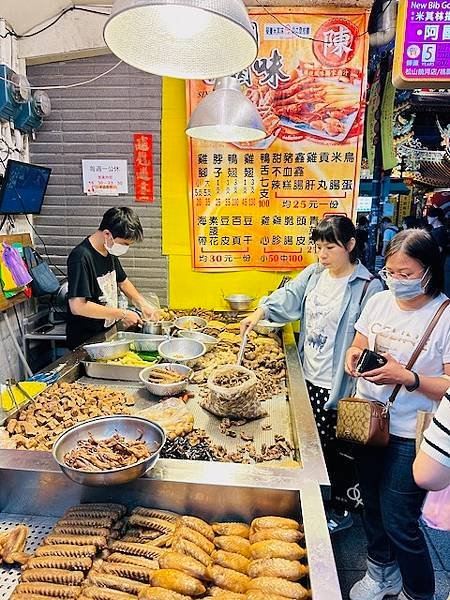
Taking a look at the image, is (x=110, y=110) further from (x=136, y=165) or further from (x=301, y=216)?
(x=301, y=216)

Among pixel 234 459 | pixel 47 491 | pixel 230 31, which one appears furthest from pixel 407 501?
pixel 230 31

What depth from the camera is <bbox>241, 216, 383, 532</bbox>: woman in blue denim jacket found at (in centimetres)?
315

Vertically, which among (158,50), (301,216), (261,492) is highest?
(158,50)

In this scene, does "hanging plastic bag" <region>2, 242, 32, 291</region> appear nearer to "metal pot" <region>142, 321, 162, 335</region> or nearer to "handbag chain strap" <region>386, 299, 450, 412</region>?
"metal pot" <region>142, 321, 162, 335</region>

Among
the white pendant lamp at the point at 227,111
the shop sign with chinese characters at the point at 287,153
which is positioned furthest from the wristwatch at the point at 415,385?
the shop sign with chinese characters at the point at 287,153

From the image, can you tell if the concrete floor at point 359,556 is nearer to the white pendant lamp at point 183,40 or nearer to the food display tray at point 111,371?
the food display tray at point 111,371

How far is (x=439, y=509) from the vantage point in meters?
2.22

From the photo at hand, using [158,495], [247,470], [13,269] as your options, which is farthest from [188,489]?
[13,269]

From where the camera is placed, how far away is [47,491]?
1.86 meters

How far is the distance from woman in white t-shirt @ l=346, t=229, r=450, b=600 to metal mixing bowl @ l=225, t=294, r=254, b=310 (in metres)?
2.31

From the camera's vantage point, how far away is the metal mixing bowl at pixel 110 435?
1.64 metres

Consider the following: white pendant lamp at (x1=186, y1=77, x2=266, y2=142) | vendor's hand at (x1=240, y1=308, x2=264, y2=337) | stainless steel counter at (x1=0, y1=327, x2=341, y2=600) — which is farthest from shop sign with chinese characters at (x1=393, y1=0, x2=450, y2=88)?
stainless steel counter at (x1=0, y1=327, x2=341, y2=600)

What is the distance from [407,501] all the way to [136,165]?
165 inches

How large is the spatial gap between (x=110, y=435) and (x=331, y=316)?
70.5 inches
